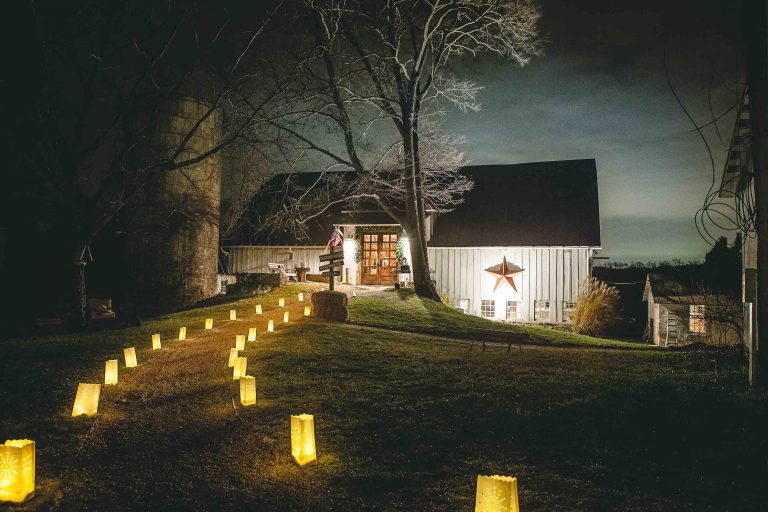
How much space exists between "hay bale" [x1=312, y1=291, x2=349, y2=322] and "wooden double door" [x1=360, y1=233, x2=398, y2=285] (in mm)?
9998

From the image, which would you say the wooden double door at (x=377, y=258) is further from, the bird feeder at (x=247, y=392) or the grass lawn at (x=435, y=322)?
the bird feeder at (x=247, y=392)

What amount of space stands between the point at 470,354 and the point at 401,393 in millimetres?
2794

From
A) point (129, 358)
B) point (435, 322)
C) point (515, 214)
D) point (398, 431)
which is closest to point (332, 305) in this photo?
point (435, 322)

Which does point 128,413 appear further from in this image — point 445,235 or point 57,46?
point 445,235

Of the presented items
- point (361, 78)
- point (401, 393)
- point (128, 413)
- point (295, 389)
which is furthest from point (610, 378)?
point (361, 78)

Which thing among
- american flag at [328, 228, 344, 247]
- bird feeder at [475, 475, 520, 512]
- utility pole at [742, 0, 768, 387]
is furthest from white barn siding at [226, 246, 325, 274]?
bird feeder at [475, 475, 520, 512]

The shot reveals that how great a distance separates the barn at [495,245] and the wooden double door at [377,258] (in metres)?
0.04

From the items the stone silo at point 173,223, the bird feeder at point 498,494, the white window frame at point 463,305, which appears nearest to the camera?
the bird feeder at point 498,494

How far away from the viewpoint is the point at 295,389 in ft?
24.0

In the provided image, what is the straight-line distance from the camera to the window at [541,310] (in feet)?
68.2

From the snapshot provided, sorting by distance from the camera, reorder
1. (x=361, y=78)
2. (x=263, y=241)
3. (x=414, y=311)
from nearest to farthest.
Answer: (x=414, y=311) < (x=361, y=78) < (x=263, y=241)

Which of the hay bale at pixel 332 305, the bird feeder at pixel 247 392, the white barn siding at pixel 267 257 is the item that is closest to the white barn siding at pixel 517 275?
the white barn siding at pixel 267 257

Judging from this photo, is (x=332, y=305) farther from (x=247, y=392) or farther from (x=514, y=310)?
(x=514, y=310)

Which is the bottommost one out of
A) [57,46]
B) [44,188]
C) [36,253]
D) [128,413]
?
[128,413]
